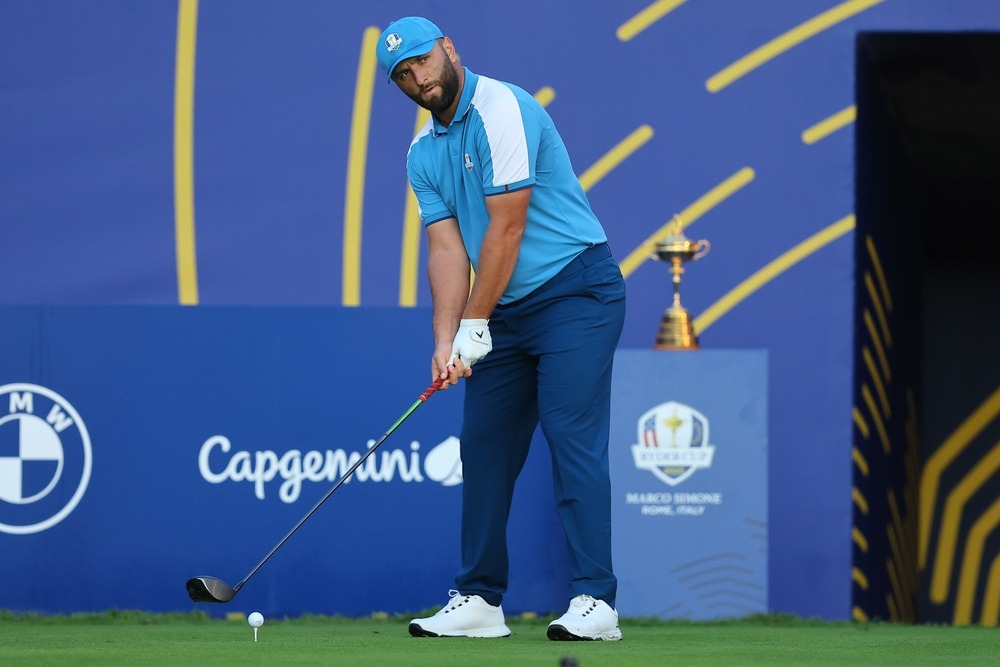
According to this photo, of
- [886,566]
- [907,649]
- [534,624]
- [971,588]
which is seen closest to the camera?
[907,649]

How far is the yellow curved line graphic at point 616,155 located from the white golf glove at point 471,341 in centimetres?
229

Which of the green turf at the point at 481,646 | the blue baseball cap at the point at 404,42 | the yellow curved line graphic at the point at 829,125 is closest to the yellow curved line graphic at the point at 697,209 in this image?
the yellow curved line graphic at the point at 829,125

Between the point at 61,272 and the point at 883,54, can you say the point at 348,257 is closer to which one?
the point at 61,272

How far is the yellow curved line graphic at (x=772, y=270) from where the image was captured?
5477 millimetres

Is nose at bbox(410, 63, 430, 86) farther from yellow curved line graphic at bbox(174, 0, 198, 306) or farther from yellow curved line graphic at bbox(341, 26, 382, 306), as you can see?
yellow curved line graphic at bbox(174, 0, 198, 306)

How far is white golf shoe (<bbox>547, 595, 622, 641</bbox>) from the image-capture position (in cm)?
328

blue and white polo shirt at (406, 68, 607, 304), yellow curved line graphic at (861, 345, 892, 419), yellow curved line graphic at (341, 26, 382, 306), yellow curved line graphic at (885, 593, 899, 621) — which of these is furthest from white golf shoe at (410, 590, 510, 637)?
yellow curved line graphic at (885, 593, 899, 621)

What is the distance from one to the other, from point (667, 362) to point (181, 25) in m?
2.18

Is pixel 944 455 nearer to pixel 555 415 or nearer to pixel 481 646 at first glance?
pixel 555 415

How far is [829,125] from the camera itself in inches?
216

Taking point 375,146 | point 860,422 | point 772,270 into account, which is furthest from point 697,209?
point 375,146

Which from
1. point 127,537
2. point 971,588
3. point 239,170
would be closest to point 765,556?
point 127,537

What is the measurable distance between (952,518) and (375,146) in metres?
4.88

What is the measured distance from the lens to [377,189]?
221 inches
